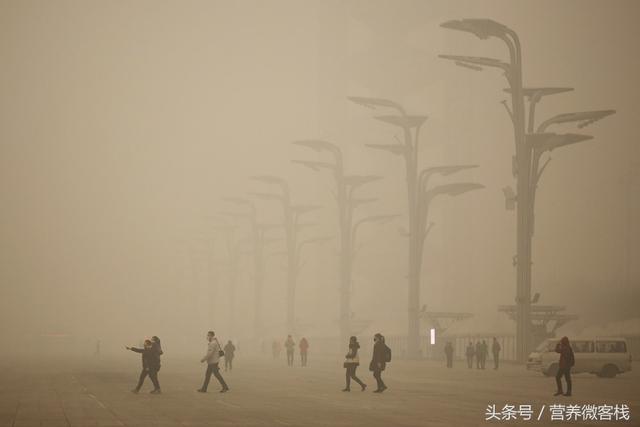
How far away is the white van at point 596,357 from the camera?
4491cm

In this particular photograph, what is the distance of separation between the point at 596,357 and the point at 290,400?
18.6m

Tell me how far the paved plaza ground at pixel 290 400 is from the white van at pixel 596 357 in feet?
2.63

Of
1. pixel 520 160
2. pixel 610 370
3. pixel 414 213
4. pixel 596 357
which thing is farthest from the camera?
pixel 414 213

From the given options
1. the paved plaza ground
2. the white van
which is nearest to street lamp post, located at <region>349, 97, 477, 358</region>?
the paved plaza ground

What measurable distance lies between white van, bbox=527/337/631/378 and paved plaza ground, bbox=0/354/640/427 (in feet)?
2.63

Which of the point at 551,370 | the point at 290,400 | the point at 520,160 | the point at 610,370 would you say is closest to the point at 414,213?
the point at 520,160

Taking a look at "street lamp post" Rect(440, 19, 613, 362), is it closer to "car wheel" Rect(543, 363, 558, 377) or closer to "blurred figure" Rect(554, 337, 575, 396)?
"car wheel" Rect(543, 363, 558, 377)

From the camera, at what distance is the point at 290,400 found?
101ft

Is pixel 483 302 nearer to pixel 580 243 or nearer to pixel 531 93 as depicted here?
pixel 580 243

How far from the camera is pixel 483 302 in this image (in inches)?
4683

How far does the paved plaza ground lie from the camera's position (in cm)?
2330

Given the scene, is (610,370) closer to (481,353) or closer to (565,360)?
(481,353)

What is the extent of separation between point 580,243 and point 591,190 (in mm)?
5750

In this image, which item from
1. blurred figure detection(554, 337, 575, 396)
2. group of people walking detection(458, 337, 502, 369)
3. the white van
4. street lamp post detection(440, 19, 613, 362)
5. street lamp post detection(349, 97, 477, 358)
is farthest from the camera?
street lamp post detection(349, 97, 477, 358)
